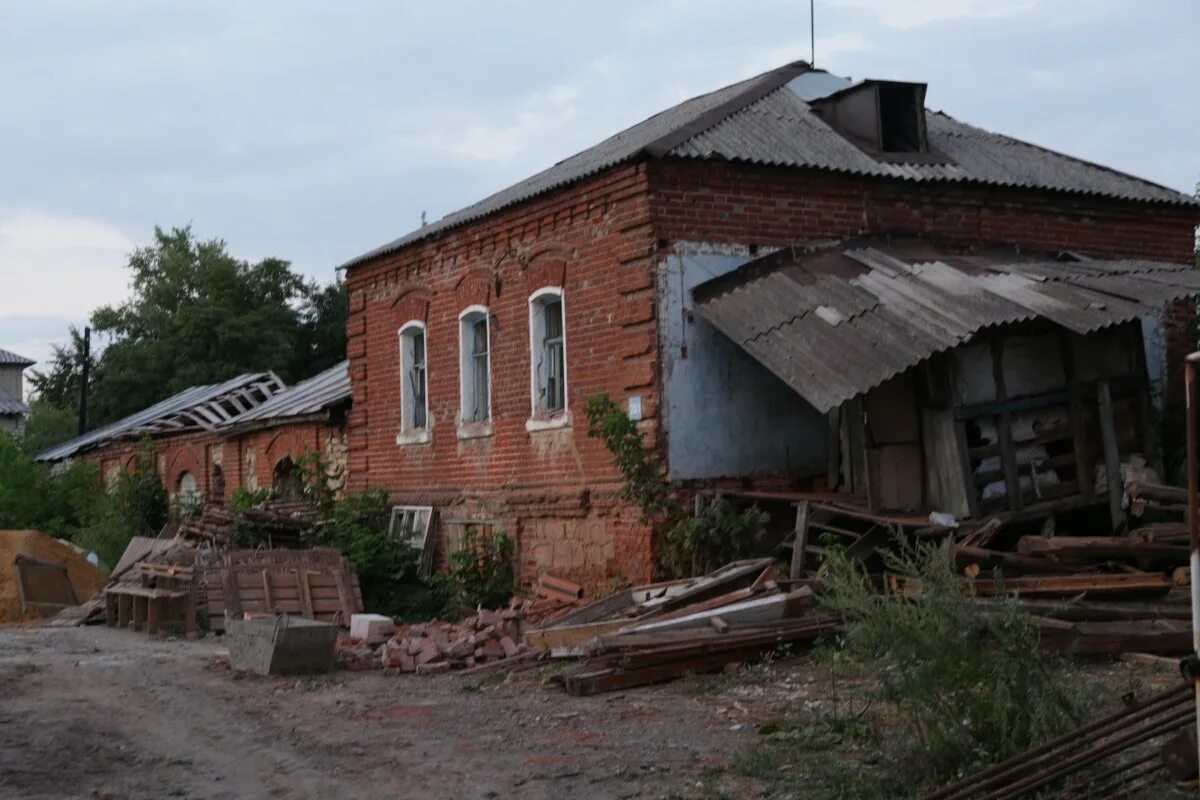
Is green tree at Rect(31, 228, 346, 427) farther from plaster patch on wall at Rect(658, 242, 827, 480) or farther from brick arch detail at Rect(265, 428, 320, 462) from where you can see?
plaster patch on wall at Rect(658, 242, 827, 480)

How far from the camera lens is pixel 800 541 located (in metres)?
12.1

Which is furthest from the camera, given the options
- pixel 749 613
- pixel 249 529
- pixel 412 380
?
pixel 412 380

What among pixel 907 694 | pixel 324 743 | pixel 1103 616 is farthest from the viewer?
pixel 1103 616

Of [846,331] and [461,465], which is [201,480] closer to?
[461,465]

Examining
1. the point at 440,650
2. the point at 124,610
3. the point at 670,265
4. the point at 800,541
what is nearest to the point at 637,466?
the point at 800,541

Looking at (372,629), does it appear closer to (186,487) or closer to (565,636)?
(565,636)

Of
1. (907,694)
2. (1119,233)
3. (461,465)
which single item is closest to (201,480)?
(461,465)

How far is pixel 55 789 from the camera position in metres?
7.62

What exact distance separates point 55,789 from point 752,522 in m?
6.93

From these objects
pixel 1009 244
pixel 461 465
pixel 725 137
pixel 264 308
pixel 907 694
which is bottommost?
pixel 907 694

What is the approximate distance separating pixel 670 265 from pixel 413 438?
605 cm

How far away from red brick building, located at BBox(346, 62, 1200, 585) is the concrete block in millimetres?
2180

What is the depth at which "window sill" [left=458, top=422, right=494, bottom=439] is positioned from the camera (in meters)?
16.4

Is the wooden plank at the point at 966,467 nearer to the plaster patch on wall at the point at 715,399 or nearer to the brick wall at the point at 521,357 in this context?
the plaster patch on wall at the point at 715,399
